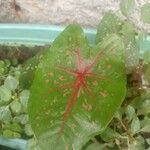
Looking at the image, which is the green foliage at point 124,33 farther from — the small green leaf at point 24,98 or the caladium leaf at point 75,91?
the small green leaf at point 24,98

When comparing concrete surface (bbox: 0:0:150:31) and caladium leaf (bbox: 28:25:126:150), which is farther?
concrete surface (bbox: 0:0:150:31)

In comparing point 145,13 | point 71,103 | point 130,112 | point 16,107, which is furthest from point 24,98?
point 145,13

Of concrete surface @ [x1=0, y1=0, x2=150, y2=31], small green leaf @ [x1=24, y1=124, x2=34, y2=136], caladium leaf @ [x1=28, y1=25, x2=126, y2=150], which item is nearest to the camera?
caladium leaf @ [x1=28, y1=25, x2=126, y2=150]

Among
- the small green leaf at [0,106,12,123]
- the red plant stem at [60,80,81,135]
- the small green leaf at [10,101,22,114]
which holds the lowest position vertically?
the small green leaf at [0,106,12,123]

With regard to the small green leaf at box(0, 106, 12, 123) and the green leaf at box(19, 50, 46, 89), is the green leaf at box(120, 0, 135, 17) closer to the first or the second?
the green leaf at box(19, 50, 46, 89)

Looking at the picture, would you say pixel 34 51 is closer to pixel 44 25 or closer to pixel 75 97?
pixel 44 25

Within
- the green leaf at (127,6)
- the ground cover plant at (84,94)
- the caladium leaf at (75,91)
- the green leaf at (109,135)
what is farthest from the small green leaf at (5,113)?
the green leaf at (127,6)

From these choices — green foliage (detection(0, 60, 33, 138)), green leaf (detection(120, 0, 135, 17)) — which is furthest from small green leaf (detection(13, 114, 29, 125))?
green leaf (detection(120, 0, 135, 17))
